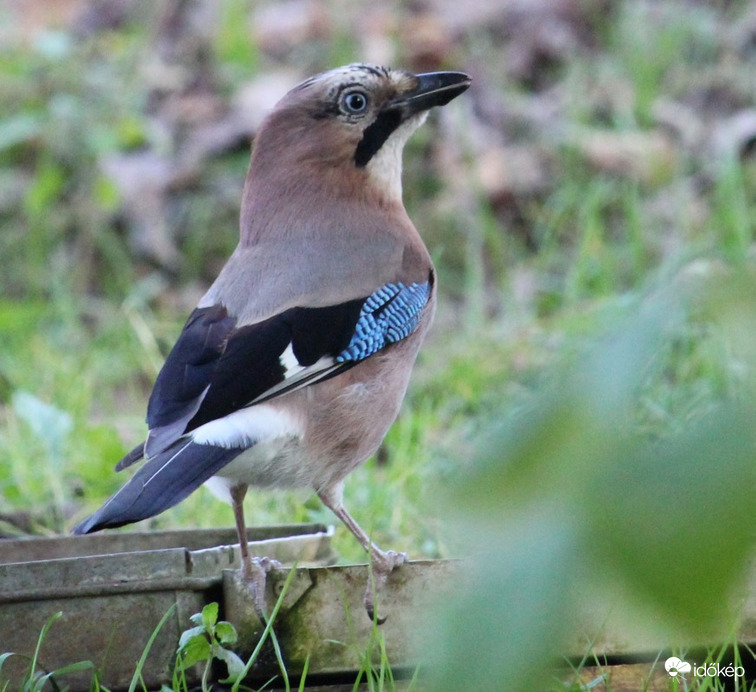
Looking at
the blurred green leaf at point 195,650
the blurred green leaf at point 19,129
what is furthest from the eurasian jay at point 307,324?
the blurred green leaf at point 19,129

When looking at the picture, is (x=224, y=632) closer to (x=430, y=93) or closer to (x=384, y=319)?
(x=384, y=319)

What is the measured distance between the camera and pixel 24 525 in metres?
2.89

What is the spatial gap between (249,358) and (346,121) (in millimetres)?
888

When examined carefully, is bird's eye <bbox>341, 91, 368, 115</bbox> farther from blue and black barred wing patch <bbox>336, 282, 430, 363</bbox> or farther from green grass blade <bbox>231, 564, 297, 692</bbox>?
green grass blade <bbox>231, 564, 297, 692</bbox>

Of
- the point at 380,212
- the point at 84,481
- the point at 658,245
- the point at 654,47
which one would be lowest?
the point at 84,481

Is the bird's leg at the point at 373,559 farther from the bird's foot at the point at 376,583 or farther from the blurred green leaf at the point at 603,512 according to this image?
the blurred green leaf at the point at 603,512

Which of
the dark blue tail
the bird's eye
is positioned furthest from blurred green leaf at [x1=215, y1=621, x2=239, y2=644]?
the bird's eye

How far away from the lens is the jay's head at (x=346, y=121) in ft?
9.19

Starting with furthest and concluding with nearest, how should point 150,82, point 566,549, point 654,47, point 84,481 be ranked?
point 150,82 → point 654,47 → point 84,481 → point 566,549

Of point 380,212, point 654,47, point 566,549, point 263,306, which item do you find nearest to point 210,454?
point 263,306

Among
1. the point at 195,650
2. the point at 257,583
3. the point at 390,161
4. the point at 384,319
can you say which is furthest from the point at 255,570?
the point at 390,161

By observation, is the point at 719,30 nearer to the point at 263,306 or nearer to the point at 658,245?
the point at 658,245

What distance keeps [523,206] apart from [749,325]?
5.01 metres

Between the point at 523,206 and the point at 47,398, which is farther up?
the point at 523,206
